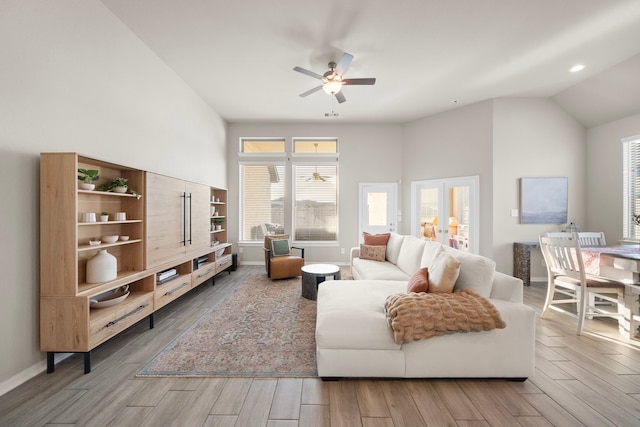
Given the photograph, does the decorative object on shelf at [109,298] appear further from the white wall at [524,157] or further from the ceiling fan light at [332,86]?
the white wall at [524,157]

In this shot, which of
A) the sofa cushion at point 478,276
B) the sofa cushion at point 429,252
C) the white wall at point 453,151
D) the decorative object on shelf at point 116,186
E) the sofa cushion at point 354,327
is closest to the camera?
the sofa cushion at point 354,327

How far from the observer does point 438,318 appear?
6.12ft

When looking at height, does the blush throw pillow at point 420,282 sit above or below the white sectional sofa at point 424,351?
above

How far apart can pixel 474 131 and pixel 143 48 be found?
5.59 meters

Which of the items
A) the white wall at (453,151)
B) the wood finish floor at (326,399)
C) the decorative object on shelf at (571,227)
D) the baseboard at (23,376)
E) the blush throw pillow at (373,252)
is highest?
the white wall at (453,151)

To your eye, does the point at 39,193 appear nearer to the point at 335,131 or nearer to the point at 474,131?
the point at 335,131

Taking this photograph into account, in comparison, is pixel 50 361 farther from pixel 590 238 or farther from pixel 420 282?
pixel 590 238

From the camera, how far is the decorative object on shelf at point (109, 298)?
2230 mm

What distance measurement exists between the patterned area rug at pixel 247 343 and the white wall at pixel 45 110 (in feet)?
3.33

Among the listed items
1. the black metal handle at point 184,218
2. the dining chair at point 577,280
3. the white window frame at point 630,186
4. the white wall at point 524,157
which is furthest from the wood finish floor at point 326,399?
the white window frame at point 630,186

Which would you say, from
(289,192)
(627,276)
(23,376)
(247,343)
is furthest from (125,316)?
(627,276)

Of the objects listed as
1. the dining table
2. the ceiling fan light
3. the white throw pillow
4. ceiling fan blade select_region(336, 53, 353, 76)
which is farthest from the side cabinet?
the dining table

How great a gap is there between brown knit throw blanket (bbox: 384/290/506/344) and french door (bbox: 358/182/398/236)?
13.5 feet

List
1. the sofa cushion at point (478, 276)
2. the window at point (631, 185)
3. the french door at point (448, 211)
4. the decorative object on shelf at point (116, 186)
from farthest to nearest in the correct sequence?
the french door at point (448, 211)
the window at point (631, 185)
the decorative object on shelf at point (116, 186)
the sofa cushion at point (478, 276)
